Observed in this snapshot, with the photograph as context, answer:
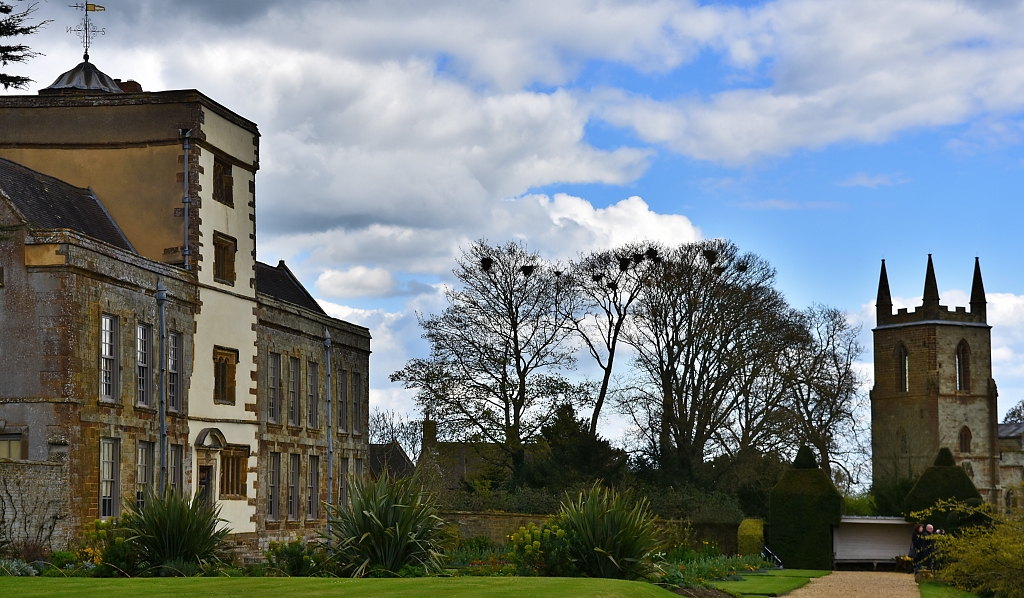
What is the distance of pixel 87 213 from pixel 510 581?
1845 centimetres

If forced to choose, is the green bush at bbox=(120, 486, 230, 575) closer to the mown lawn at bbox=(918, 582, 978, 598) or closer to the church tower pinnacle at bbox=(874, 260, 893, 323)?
the mown lawn at bbox=(918, 582, 978, 598)

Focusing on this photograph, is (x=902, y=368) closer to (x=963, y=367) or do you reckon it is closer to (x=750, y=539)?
(x=963, y=367)

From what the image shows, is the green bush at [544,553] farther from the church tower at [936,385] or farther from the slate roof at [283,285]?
the church tower at [936,385]

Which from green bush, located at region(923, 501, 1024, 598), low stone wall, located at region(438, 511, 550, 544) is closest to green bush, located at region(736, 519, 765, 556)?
Result: low stone wall, located at region(438, 511, 550, 544)

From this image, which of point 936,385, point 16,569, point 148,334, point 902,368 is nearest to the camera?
point 16,569

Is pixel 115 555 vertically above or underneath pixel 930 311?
underneath

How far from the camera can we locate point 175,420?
30.4 m

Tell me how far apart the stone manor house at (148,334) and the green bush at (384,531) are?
403 centimetres

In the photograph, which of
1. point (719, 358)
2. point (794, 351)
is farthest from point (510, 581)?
point (794, 351)

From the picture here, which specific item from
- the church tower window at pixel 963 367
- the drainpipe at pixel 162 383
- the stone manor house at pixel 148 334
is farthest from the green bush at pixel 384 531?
the church tower window at pixel 963 367

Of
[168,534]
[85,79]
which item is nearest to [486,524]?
[168,534]

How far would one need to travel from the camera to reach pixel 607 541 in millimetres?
19141

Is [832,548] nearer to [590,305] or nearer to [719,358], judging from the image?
[719,358]

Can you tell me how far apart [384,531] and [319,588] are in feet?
9.71
